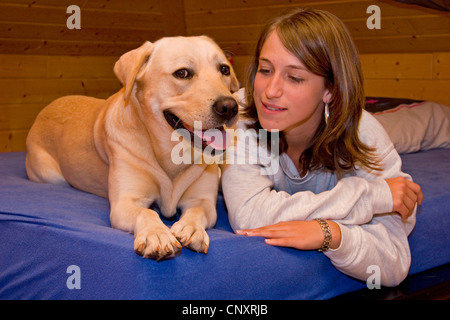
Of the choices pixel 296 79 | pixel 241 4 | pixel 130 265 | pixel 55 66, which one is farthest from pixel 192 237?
pixel 55 66

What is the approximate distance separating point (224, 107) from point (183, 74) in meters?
0.23

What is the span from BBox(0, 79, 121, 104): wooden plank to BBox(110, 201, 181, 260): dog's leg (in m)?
3.51

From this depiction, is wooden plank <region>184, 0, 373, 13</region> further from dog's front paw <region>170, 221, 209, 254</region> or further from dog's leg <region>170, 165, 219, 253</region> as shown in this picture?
dog's front paw <region>170, 221, 209, 254</region>

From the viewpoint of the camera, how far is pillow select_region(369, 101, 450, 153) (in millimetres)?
3367

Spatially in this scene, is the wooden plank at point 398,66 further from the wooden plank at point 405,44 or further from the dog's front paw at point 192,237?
the dog's front paw at point 192,237

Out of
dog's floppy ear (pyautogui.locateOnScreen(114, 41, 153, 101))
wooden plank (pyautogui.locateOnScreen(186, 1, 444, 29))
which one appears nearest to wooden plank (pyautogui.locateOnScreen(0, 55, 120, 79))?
wooden plank (pyautogui.locateOnScreen(186, 1, 444, 29))

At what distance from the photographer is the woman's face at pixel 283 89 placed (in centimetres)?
183

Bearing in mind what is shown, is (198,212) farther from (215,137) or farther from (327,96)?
(327,96)

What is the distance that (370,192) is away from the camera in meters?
1.83

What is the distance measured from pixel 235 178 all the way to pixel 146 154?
381 mm

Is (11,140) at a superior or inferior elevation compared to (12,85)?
inferior

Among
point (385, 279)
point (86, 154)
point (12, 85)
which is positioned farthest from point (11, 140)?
point (385, 279)

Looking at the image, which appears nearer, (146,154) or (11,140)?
(146,154)
